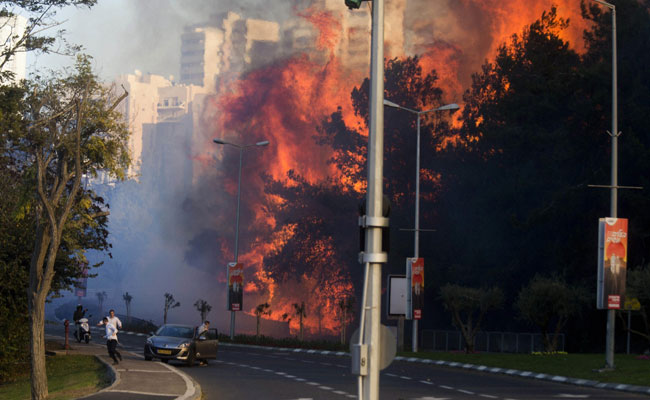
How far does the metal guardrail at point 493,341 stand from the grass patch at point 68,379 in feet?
79.5

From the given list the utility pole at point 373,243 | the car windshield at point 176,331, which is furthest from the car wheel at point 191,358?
the utility pole at point 373,243

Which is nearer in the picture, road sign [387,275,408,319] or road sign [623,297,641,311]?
road sign [623,297,641,311]

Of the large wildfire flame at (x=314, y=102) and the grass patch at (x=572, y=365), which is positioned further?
the large wildfire flame at (x=314, y=102)

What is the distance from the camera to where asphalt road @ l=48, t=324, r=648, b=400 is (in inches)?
907

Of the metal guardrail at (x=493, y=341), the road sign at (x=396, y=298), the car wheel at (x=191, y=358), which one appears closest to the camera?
the car wheel at (x=191, y=358)

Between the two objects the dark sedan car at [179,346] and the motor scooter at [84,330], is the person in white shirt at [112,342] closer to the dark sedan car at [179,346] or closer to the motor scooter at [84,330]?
the dark sedan car at [179,346]

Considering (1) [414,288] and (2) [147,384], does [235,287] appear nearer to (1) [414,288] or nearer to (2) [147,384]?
(1) [414,288]

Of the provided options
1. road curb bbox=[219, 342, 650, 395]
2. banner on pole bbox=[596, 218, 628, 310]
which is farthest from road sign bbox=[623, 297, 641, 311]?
banner on pole bbox=[596, 218, 628, 310]

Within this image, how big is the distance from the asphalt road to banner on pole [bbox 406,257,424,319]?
288 inches

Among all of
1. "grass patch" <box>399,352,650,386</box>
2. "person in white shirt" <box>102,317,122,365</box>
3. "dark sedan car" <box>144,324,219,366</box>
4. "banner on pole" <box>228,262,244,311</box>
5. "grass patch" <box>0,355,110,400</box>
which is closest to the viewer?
"grass patch" <box>0,355,110,400</box>

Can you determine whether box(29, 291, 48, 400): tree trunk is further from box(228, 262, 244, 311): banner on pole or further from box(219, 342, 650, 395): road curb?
box(228, 262, 244, 311): banner on pole

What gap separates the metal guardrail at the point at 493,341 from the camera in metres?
52.9

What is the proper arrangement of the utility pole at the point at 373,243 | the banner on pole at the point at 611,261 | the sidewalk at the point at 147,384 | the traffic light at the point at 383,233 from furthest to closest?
the banner on pole at the point at 611,261
the sidewalk at the point at 147,384
the traffic light at the point at 383,233
the utility pole at the point at 373,243

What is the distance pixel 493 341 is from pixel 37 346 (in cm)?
3473
